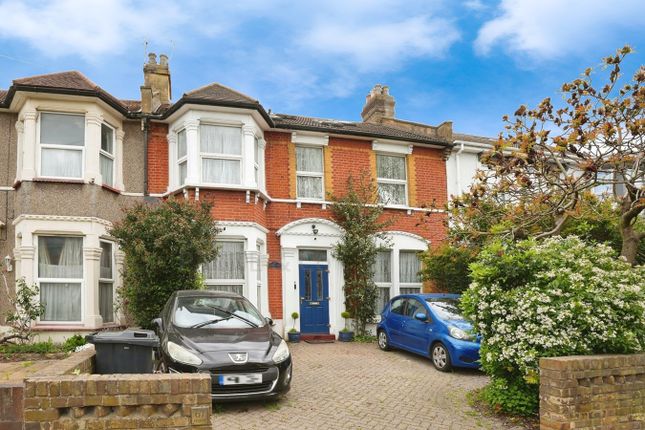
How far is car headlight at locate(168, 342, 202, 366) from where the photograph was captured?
267 inches

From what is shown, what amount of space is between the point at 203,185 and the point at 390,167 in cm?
614

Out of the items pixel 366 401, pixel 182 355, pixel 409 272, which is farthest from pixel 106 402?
pixel 409 272

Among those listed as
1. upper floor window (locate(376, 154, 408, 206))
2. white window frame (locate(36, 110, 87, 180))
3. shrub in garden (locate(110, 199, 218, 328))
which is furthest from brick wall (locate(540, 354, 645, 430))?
white window frame (locate(36, 110, 87, 180))

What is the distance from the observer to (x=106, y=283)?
13367 mm

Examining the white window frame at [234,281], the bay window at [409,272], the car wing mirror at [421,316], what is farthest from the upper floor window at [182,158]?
the car wing mirror at [421,316]

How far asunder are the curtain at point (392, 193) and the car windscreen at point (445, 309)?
18.5ft

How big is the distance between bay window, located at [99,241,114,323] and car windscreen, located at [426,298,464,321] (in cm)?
812

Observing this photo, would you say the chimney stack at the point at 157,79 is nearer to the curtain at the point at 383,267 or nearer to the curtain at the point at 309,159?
the curtain at the point at 309,159

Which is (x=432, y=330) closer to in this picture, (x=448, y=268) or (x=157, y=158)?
(x=448, y=268)

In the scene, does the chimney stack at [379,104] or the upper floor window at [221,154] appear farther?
the chimney stack at [379,104]

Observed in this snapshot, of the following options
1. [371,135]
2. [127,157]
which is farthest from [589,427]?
[127,157]

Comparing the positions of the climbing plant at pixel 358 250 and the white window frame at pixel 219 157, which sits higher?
the white window frame at pixel 219 157

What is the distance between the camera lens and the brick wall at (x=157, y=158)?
1427 cm

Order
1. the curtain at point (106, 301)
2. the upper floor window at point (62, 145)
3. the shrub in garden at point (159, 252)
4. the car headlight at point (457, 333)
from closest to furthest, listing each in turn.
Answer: the car headlight at point (457, 333) → the shrub in garden at point (159, 252) → the upper floor window at point (62, 145) → the curtain at point (106, 301)
